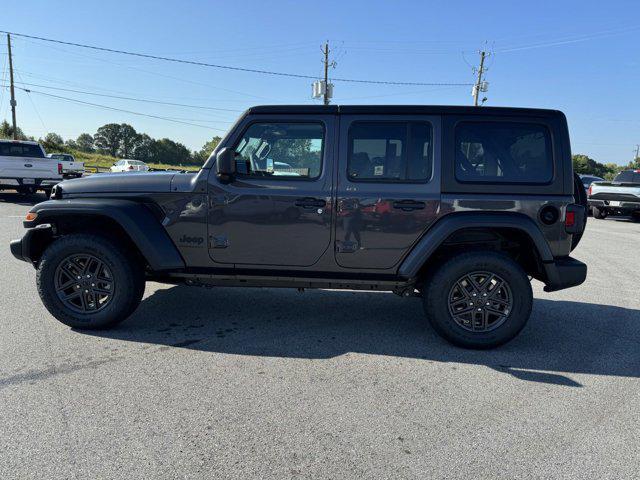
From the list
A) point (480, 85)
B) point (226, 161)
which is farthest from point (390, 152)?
point (480, 85)

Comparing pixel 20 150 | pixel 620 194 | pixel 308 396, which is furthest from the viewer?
pixel 620 194

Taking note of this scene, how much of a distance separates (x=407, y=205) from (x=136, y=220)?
232cm

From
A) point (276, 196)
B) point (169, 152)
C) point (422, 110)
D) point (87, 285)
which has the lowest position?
point (87, 285)

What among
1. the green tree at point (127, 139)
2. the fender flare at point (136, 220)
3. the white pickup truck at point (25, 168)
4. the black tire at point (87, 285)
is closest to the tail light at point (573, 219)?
the fender flare at point (136, 220)

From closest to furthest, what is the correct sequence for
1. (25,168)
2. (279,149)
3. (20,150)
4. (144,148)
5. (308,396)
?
(308,396) → (279,149) → (25,168) → (20,150) → (144,148)

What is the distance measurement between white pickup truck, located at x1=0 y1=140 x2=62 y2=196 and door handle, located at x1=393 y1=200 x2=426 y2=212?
13855 mm

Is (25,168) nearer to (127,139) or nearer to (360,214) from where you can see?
(360,214)

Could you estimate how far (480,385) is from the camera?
3152 mm

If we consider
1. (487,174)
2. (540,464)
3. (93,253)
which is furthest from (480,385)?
(93,253)

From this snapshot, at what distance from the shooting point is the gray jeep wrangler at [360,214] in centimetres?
371

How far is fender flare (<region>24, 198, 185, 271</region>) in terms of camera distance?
377cm

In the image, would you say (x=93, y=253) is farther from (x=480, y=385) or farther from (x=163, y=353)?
(x=480, y=385)

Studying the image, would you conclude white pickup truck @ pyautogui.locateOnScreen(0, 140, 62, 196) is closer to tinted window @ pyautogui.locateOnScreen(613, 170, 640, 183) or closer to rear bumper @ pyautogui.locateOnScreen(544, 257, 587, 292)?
rear bumper @ pyautogui.locateOnScreen(544, 257, 587, 292)

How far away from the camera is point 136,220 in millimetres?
3779
